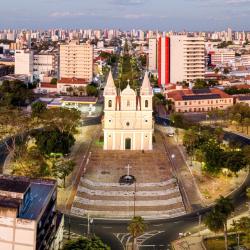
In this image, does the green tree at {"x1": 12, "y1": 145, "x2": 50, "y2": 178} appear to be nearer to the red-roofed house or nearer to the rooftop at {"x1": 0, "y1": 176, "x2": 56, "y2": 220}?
the rooftop at {"x1": 0, "y1": 176, "x2": 56, "y2": 220}

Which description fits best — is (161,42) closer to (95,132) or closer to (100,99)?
(100,99)

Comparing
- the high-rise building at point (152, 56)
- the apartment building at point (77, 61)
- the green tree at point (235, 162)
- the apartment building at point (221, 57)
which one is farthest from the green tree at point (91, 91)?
the apartment building at point (221, 57)

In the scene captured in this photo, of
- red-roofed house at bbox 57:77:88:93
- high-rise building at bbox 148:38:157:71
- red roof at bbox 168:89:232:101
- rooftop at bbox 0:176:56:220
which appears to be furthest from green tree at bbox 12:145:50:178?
high-rise building at bbox 148:38:157:71

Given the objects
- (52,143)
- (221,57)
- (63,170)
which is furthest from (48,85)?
(221,57)

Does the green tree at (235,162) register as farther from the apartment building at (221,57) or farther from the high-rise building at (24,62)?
the apartment building at (221,57)

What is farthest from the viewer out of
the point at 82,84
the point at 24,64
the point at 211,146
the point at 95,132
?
the point at 24,64

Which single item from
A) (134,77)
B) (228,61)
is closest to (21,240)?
(134,77)
